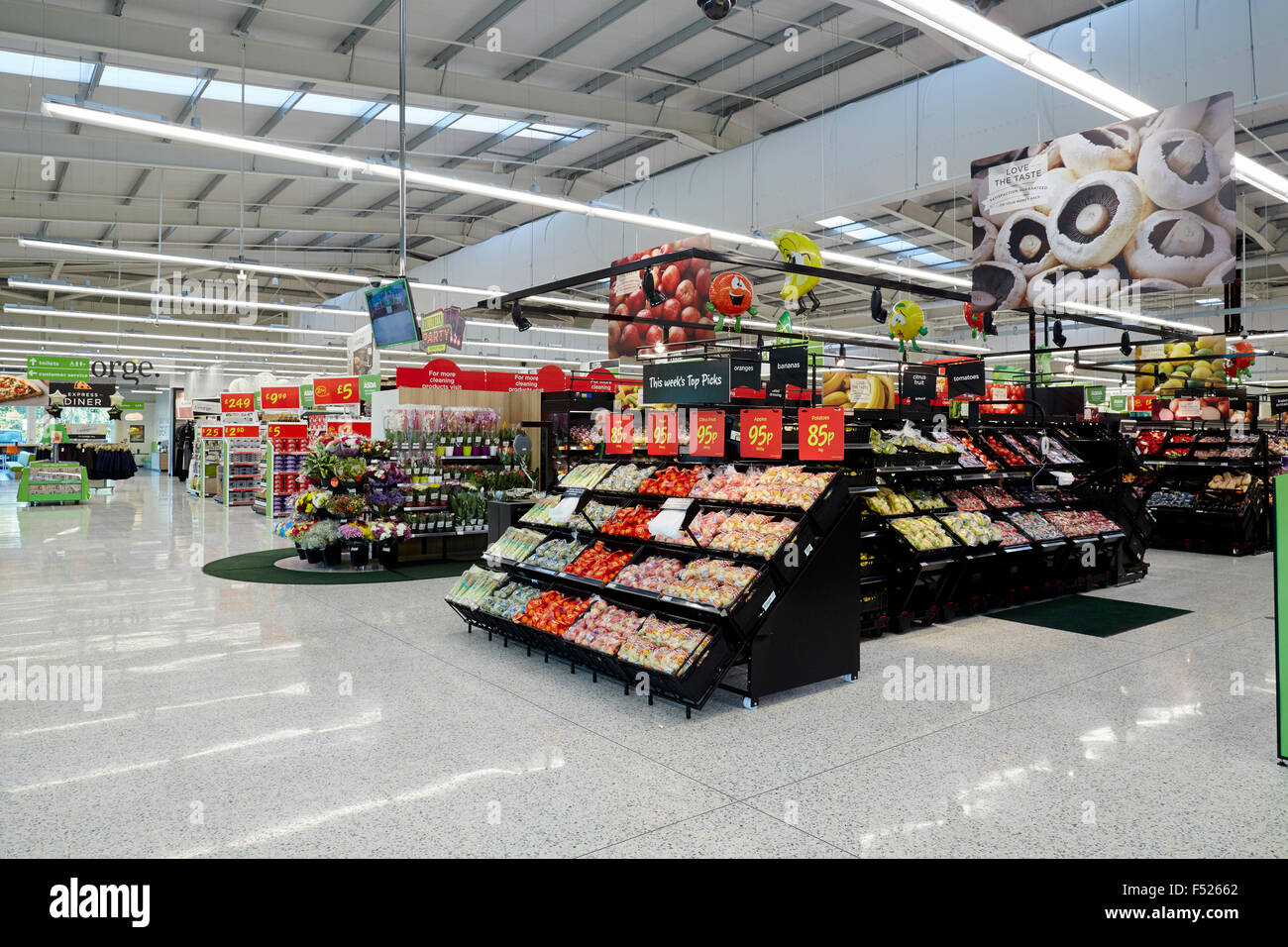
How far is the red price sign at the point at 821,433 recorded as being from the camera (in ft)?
16.0

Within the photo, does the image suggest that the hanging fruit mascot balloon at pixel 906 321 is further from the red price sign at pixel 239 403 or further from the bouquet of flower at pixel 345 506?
the red price sign at pixel 239 403

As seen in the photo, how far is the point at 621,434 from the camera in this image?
19.8 feet

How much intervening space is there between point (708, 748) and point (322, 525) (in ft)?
21.9

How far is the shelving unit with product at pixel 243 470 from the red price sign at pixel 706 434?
15.6m

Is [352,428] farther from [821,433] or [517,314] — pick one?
[821,433]

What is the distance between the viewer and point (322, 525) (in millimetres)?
9023

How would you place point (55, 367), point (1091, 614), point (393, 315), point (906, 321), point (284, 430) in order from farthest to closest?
point (55, 367)
point (284, 430)
point (393, 315)
point (906, 321)
point (1091, 614)

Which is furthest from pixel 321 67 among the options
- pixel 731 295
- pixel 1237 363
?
pixel 1237 363

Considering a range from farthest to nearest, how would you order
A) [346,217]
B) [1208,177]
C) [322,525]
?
1. [346,217]
2. [322,525]
3. [1208,177]

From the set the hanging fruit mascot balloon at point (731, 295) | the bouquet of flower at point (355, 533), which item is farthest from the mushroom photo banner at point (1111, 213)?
the bouquet of flower at point (355, 533)

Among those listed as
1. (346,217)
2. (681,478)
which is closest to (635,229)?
(346,217)

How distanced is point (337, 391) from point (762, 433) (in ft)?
34.3

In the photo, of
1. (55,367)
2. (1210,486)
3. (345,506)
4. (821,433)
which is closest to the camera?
(821,433)
